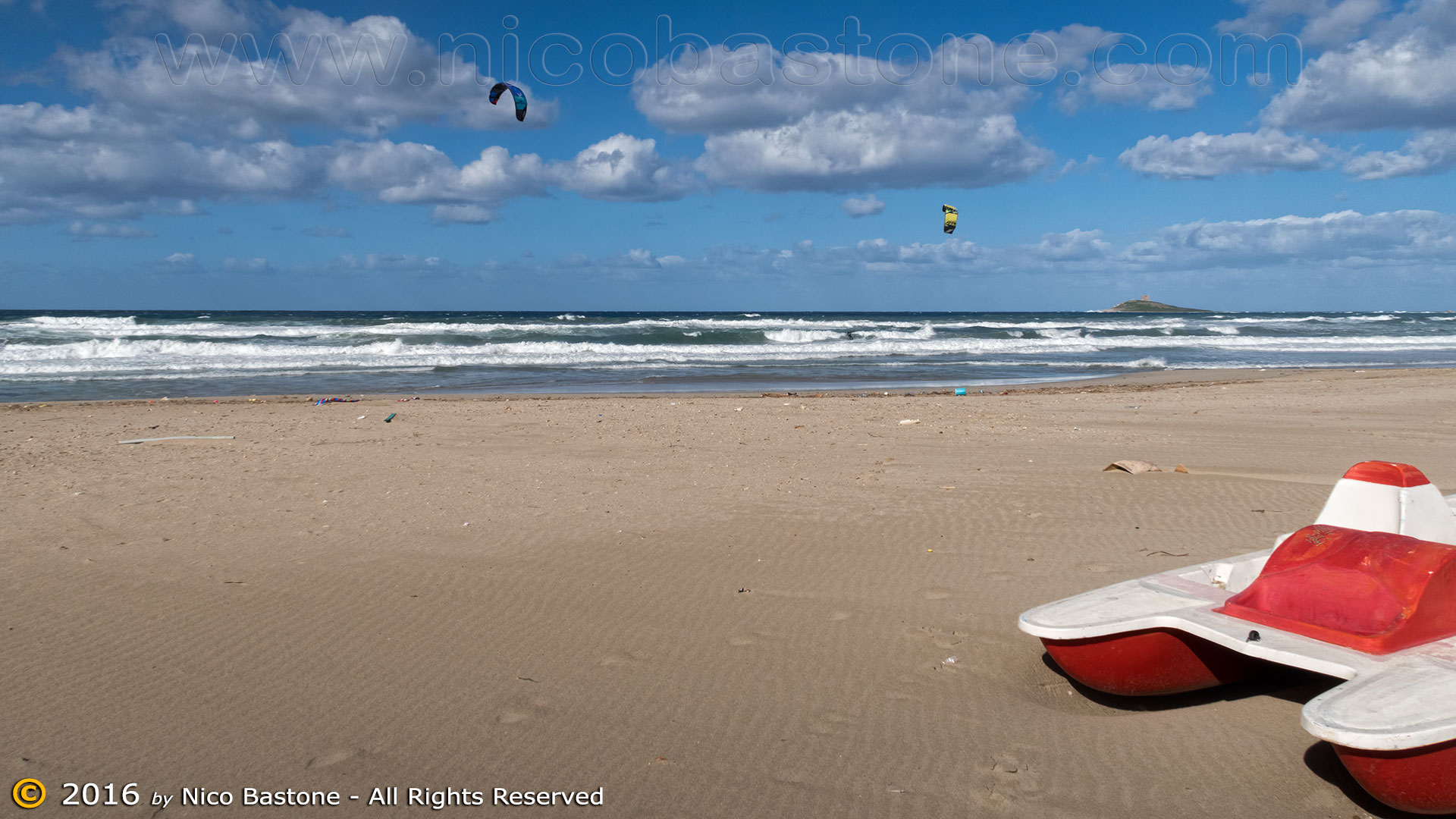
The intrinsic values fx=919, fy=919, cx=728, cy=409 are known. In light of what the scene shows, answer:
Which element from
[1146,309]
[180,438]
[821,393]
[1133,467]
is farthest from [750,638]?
[1146,309]

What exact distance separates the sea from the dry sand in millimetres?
9942

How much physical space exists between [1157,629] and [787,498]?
3.80 metres

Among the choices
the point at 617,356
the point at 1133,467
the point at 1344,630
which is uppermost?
the point at 617,356

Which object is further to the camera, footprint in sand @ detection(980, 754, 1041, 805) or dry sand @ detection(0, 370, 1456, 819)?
dry sand @ detection(0, 370, 1456, 819)

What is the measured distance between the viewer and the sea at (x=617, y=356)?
19297 millimetres

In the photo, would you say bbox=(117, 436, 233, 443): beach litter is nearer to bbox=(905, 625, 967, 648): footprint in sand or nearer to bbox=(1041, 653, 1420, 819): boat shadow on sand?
bbox=(905, 625, 967, 648): footprint in sand

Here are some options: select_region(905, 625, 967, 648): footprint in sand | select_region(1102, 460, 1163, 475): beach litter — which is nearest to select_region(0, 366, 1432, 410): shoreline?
select_region(1102, 460, 1163, 475): beach litter

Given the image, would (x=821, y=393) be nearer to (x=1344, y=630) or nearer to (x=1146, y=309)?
(x=1344, y=630)

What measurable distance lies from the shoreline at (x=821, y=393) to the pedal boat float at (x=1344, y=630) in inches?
469

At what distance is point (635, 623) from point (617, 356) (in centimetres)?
2536

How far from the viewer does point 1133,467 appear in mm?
7699

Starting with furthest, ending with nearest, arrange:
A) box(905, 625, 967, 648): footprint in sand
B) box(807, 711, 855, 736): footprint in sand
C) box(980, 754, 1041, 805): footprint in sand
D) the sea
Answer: the sea < box(905, 625, 967, 648): footprint in sand < box(807, 711, 855, 736): footprint in sand < box(980, 754, 1041, 805): footprint in sand

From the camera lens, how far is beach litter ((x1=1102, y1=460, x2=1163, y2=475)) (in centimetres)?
767

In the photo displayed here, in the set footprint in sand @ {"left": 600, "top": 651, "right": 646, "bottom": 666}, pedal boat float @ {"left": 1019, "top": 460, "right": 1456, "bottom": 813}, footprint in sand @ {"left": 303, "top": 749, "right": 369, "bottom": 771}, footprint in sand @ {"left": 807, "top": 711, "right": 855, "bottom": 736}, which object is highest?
pedal boat float @ {"left": 1019, "top": 460, "right": 1456, "bottom": 813}
